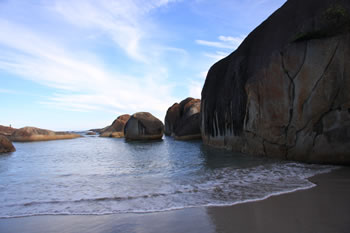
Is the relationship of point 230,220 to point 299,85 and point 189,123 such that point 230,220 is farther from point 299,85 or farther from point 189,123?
point 189,123

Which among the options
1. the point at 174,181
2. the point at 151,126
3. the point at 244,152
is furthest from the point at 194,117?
the point at 174,181

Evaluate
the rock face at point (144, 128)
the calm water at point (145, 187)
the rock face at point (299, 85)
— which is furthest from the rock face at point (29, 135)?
the rock face at point (299, 85)

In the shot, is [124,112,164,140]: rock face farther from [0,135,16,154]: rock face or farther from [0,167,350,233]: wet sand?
[0,167,350,233]: wet sand

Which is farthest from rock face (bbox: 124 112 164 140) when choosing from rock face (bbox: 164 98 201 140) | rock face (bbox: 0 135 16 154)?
rock face (bbox: 0 135 16 154)

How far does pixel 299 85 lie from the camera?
25.7 ft

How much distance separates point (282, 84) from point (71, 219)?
24.3 ft

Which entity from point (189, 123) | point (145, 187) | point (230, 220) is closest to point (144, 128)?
point (189, 123)

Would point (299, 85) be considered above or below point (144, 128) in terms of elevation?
above

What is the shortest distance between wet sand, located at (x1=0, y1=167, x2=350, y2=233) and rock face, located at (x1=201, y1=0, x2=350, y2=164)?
3.37 metres

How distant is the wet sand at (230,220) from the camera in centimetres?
321

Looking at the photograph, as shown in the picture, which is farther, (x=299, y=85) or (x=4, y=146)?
(x=4, y=146)

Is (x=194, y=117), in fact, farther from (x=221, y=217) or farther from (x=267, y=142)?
(x=221, y=217)

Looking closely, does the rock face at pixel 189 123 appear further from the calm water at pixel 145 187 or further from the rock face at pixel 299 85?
Result: the calm water at pixel 145 187

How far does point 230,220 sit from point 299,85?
230 inches
